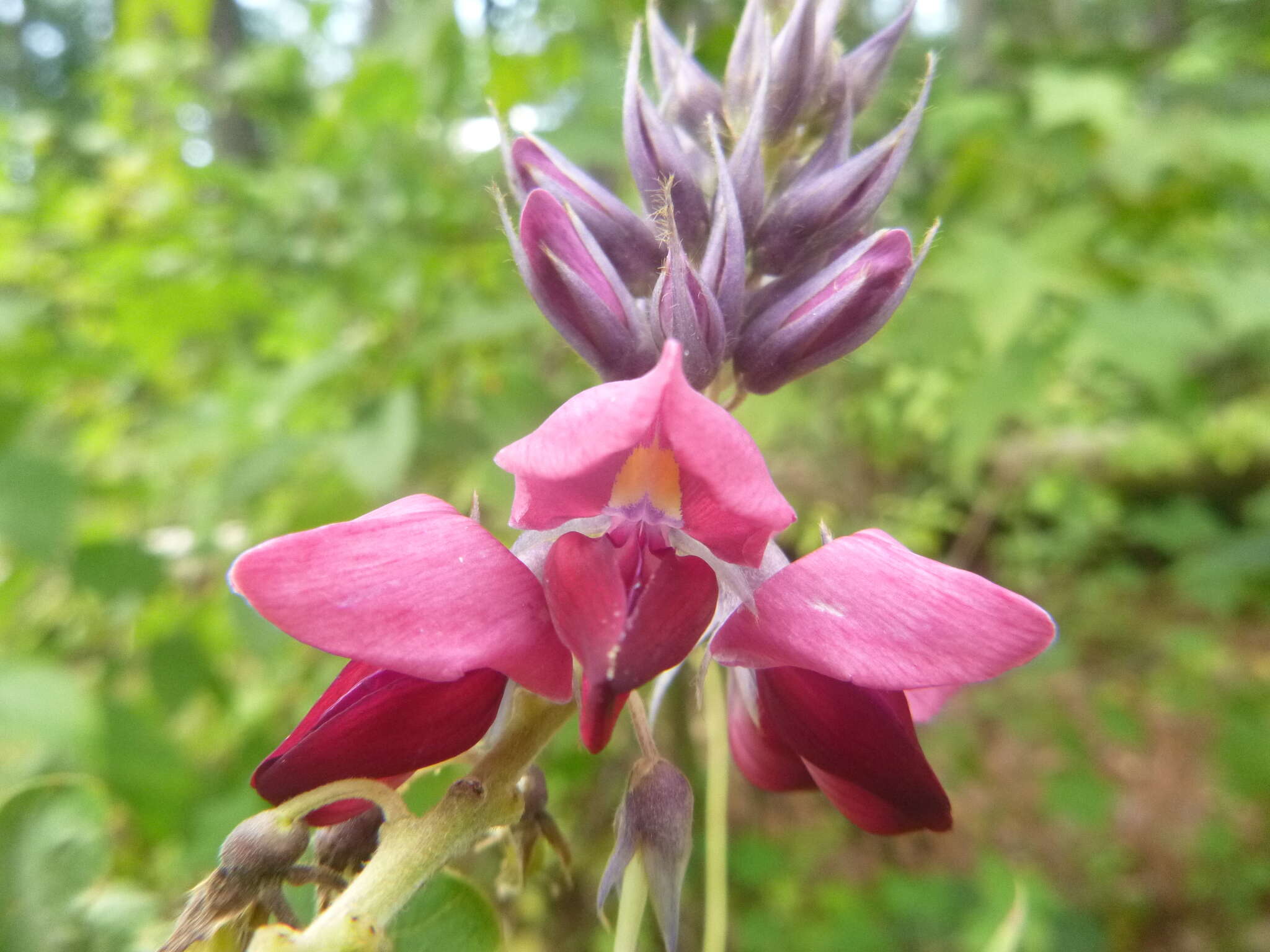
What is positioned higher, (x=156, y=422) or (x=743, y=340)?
(x=743, y=340)

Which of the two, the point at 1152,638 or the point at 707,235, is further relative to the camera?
the point at 1152,638

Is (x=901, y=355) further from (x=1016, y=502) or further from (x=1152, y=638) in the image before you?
(x=1152, y=638)

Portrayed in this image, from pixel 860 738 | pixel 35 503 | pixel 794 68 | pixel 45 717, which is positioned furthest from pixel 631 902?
pixel 35 503

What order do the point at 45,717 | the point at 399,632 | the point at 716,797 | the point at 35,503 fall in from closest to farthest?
the point at 399,632 < the point at 716,797 < the point at 45,717 < the point at 35,503

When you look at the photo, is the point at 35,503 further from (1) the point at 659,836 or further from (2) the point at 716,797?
(1) the point at 659,836

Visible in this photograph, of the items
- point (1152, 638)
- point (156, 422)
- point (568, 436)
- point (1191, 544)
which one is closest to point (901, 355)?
point (568, 436)

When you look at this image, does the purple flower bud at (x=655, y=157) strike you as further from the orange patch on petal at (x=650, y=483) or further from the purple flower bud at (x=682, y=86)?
the orange patch on petal at (x=650, y=483)

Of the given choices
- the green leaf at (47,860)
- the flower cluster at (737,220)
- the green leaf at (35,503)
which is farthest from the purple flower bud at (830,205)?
the green leaf at (35,503)
